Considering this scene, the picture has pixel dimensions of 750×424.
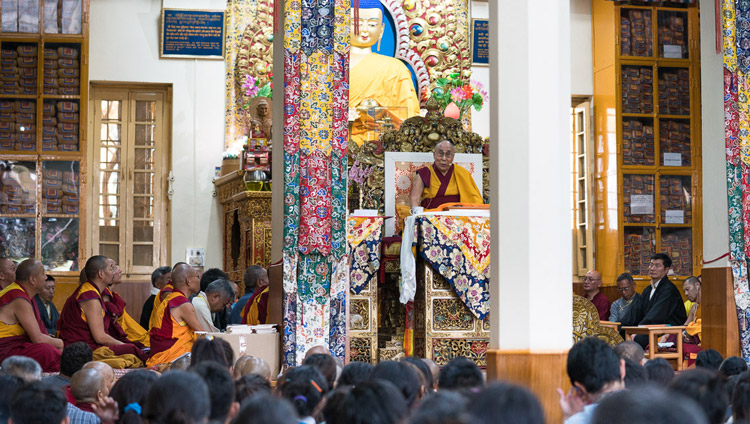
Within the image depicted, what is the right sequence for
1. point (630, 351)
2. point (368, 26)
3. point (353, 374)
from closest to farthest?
point (353, 374) < point (630, 351) < point (368, 26)

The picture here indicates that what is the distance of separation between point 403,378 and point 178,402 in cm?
97

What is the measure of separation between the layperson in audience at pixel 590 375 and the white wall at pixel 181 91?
8879mm

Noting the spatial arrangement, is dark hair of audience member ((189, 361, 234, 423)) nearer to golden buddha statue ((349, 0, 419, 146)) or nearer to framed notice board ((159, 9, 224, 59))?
golden buddha statue ((349, 0, 419, 146))

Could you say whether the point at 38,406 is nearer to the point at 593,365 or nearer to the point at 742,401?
the point at 593,365

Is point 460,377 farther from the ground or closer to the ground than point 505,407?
closer to the ground

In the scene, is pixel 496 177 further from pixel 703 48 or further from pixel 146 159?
pixel 146 159

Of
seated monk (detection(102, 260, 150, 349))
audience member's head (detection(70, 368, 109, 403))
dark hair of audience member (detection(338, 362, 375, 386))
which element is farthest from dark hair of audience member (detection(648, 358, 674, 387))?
seated monk (detection(102, 260, 150, 349))

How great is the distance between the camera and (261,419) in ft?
6.95

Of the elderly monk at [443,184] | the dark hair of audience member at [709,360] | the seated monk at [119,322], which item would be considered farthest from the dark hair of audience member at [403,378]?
the elderly monk at [443,184]

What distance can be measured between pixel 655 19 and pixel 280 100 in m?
6.88

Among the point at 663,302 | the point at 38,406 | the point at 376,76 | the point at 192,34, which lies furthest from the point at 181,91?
the point at 38,406

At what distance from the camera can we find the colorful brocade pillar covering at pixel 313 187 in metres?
7.25

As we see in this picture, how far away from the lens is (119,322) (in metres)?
8.91

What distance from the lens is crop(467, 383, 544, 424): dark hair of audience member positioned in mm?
1994
